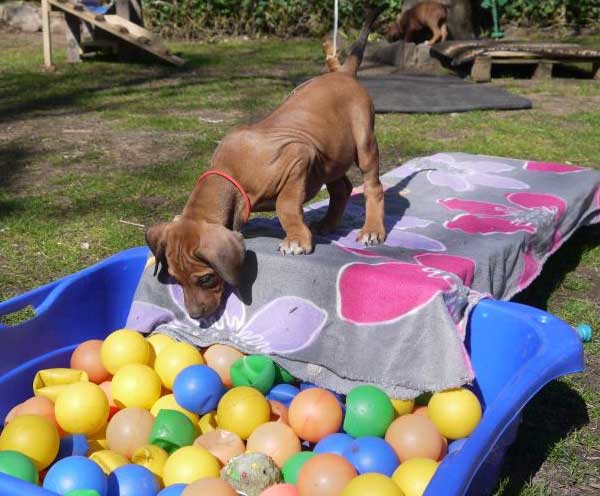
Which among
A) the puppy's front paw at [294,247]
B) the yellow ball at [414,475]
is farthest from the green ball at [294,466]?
the puppy's front paw at [294,247]

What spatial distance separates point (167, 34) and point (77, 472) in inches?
527

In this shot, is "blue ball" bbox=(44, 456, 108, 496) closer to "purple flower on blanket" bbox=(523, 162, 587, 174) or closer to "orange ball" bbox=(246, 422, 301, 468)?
"orange ball" bbox=(246, 422, 301, 468)

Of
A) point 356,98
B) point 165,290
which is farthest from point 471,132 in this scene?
point 165,290

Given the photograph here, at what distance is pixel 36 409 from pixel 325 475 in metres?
1.31

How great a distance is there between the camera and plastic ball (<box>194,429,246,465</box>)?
2957mm

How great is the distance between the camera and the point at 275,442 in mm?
2953

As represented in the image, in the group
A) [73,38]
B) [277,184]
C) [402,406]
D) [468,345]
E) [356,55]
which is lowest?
[402,406]

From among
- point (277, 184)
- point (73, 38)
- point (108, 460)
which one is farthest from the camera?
point (73, 38)

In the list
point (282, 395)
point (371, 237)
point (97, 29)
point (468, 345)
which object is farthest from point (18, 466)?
point (97, 29)

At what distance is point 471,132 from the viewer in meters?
7.57

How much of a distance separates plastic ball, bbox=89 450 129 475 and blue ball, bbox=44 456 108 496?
19 cm

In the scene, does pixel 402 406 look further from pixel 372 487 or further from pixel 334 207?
pixel 334 207

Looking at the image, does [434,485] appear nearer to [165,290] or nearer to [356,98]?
[165,290]

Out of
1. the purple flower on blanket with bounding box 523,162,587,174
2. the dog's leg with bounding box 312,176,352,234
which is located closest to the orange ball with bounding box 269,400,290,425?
the dog's leg with bounding box 312,176,352,234
